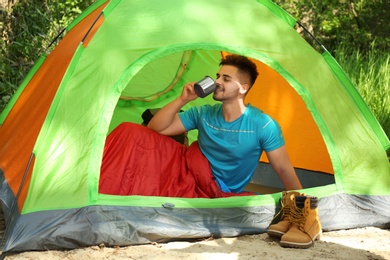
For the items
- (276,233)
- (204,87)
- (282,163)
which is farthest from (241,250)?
(204,87)

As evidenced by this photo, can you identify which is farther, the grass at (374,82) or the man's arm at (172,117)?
the grass at (374,82)

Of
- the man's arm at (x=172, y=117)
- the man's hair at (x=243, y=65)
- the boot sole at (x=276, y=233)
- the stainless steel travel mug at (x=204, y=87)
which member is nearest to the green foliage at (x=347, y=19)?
the man's hair at (x=243, y=65)

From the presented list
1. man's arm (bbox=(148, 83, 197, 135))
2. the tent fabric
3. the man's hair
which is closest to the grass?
the tent fabric

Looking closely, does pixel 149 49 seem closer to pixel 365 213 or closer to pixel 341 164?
pixel 341 164

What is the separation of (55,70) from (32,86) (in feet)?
1.47

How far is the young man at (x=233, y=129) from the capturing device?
12.3 ft

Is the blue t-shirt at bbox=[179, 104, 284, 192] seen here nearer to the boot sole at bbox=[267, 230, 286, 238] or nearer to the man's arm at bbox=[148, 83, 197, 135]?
the man's arm at bbox=[148, 83, 197, 135]

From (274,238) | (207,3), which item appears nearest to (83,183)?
(274,238)

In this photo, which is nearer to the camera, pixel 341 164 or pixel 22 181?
pixel 22 181

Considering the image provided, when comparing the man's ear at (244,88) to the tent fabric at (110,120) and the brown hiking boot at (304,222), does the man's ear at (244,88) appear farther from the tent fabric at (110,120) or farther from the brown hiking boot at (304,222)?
the brown hiking boot at (304,222)

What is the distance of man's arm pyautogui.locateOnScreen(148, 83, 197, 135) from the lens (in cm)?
379

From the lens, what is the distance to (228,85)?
383 cm

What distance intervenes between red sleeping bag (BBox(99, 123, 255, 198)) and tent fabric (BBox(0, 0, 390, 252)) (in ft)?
0.91

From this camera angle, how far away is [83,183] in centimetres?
330
